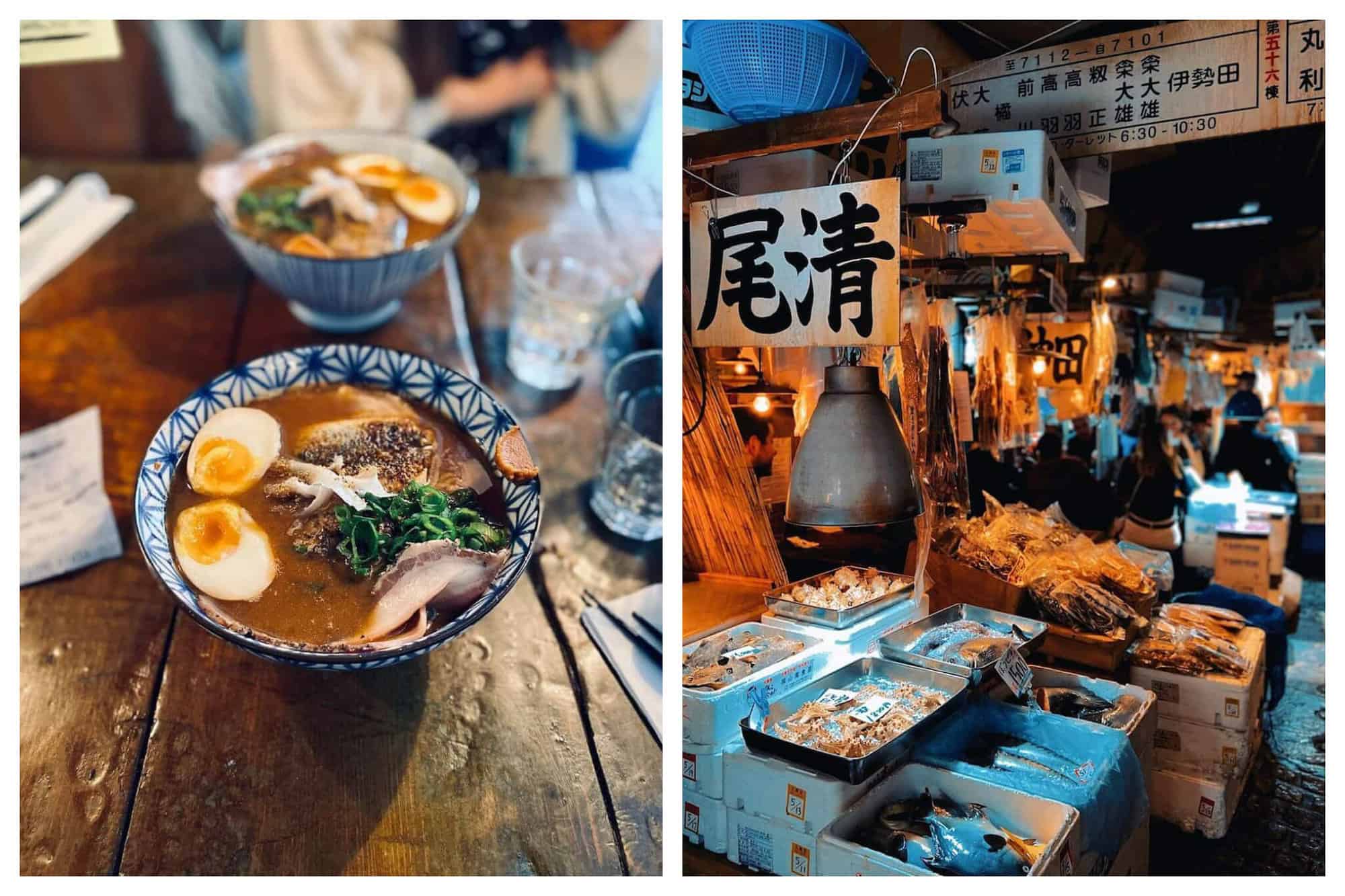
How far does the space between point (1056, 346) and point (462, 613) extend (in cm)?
279

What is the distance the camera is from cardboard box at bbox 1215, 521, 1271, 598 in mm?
Answer: 4152

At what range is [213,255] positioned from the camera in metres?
3.02

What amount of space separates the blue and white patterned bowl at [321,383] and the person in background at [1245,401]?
149 inches

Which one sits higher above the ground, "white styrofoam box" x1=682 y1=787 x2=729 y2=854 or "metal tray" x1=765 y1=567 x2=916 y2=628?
"metal tray" x1=765 y1=567 x2=916 y2=628

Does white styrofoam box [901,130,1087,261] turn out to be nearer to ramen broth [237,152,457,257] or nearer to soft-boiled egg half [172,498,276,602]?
ramen broth [237,152,457,257]

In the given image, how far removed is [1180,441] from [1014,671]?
212 cm

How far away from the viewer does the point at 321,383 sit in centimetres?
222

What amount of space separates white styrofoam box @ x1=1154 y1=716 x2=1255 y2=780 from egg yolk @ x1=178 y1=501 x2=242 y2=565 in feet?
10.2

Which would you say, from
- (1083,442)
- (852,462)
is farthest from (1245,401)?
(852,462)

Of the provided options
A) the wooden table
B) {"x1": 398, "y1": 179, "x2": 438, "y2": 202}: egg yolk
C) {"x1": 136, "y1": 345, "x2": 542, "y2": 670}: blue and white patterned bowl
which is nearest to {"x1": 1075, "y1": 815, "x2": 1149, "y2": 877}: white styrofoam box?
the wooden table

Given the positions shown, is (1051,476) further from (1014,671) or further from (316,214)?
(316,214)

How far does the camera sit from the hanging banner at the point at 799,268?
2.21m
